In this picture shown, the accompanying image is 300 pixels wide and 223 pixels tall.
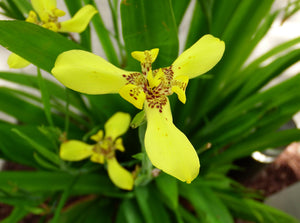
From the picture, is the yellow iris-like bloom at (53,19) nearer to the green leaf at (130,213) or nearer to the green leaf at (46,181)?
the green leaf at (46,181)

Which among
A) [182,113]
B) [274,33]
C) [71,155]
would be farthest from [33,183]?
[274,33]

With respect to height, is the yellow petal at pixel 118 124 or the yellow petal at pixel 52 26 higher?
the yellow petal at pixel 52 26

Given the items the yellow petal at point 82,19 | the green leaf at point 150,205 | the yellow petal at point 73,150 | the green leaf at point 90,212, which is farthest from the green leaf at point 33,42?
the green leaf at point 90,212

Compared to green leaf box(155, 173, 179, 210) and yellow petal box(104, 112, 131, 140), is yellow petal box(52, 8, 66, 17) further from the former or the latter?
green leaf box(155, 173, 179, 210)

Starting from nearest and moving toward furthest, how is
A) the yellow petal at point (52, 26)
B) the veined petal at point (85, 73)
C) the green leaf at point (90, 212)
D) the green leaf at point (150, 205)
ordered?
the veined petal at point (85, 73)
the yellow petal at point (52, 26)
the green leaf at point (150, 205)
the green leaf at point (90, 212)

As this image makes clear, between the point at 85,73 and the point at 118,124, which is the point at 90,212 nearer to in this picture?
the point at 118,124

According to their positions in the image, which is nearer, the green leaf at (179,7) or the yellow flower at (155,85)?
the yellow flower at (155,85)

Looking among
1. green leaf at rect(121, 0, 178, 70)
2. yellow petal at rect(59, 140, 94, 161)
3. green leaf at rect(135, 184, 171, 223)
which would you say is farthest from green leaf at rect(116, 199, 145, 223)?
green leaf at rect(121, 0, 178, 70)

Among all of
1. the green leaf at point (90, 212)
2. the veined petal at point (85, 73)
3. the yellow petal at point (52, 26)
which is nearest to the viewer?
the veined petal at point (85, 73)

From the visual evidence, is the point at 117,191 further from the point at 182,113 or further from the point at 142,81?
the point at 142,81
